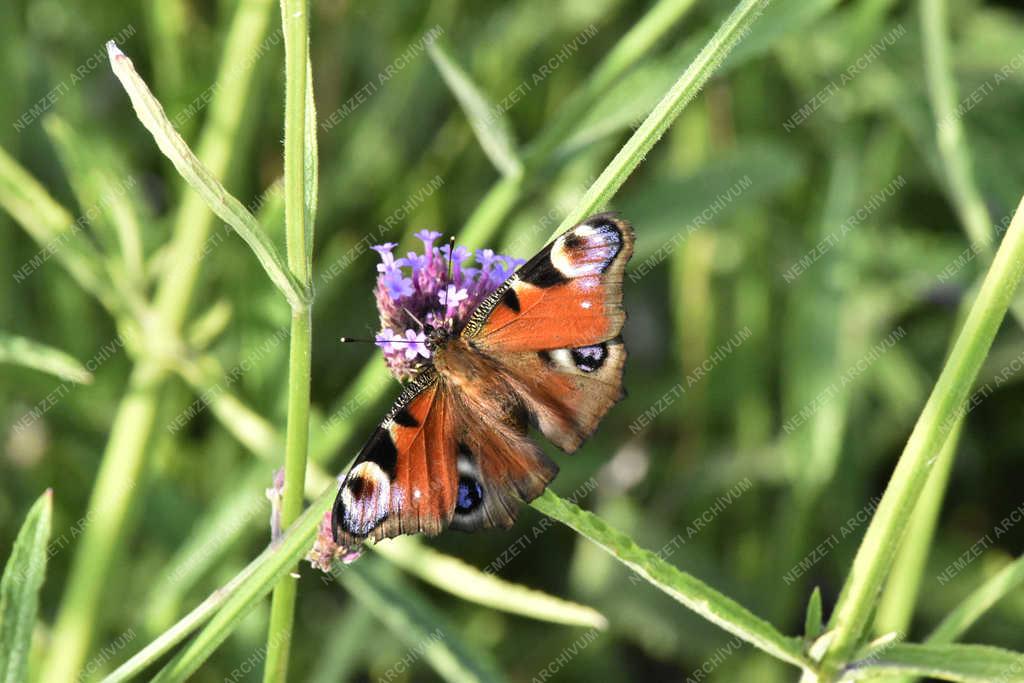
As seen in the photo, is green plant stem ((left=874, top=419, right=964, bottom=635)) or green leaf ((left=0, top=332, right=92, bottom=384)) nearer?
green leaf ((left=0, top=332, right=92, bottom=384))

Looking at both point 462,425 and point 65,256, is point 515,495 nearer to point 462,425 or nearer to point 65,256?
point 462,425

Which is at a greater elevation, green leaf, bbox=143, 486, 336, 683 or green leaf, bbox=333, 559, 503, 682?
green leaf, bbox=143, 486, 336, 683

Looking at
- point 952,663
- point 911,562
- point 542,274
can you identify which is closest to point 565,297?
point 542,274

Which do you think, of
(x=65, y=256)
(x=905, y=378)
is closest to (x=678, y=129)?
(x=905, y=378)

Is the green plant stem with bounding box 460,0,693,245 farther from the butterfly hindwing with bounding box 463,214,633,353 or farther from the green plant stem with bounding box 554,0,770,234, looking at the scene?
the green plant stem with bounding box 554,0,770,234

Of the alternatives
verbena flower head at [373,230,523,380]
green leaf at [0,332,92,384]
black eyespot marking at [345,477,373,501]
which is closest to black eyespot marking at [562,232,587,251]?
verbena flower head at [373,230,523,380]
